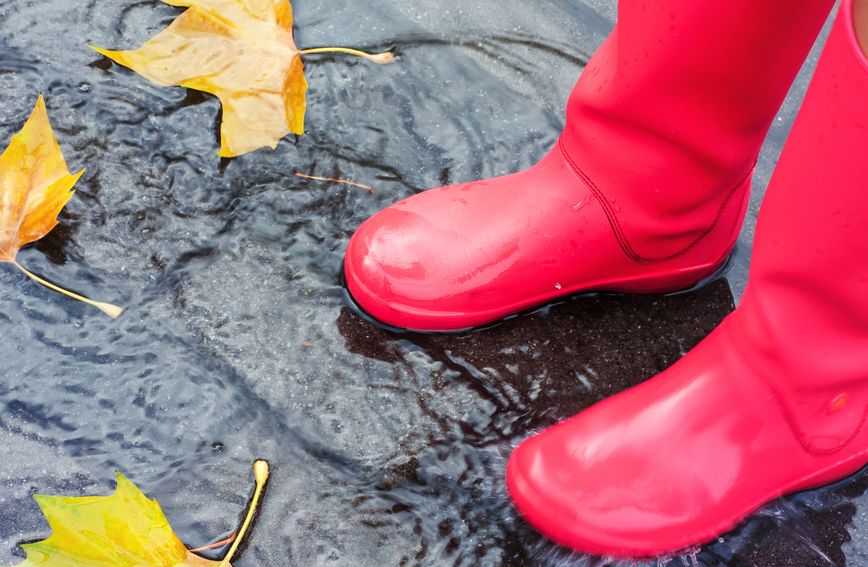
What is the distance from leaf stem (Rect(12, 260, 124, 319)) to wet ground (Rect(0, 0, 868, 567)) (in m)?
0.01

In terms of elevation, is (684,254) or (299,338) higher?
(684,254)

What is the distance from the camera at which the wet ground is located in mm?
1035

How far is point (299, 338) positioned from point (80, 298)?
313 mm

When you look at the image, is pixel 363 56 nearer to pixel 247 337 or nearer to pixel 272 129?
pixel 272 129

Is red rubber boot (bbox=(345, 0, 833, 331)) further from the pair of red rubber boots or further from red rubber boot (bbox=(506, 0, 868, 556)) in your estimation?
red rubber boot (bbox=(506, 0, 868, 556))

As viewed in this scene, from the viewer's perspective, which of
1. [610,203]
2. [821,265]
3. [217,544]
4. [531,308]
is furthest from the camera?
[531,308]

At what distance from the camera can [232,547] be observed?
3.24 feet

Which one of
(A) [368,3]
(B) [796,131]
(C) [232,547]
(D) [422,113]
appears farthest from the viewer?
(A) [368,3]

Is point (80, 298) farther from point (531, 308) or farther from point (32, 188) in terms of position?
point (531, 308)

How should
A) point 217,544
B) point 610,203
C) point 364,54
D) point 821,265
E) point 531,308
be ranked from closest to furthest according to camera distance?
point 821,265, point 217,544, point 610,203, point 531,308, point 364,54

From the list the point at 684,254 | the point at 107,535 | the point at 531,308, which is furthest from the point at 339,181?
the point at 107,535

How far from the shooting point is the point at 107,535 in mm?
881

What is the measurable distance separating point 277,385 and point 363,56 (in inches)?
27.7

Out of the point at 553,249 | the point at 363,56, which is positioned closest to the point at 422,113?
the point at 363,56
